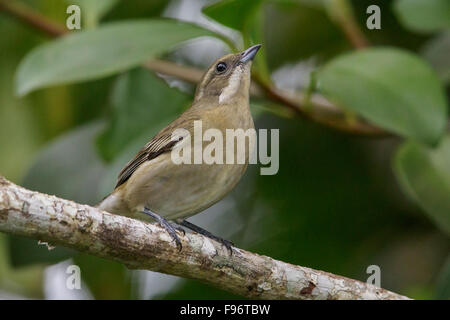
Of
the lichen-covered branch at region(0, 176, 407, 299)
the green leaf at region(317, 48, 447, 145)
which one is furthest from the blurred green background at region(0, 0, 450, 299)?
the lichen-covered branch at region(0, 176, 407, 299)

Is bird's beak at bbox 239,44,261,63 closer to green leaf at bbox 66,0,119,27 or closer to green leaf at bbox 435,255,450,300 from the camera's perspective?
green leaf at bbox 66,0,119,27

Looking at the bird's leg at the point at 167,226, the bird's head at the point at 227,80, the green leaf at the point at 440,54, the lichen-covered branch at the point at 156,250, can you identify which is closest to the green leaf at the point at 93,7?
the bird's head at the point at 227,80

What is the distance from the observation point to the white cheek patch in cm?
526

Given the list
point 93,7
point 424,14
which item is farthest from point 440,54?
point 93,7

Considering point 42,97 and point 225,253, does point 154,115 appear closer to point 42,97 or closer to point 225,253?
point 42,97

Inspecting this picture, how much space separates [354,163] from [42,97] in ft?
7.97

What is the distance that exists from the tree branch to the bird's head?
0.10 meters

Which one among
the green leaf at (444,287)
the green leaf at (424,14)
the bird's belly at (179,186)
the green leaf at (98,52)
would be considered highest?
the green leaf at (424,14)

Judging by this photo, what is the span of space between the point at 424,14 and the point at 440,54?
0.69m

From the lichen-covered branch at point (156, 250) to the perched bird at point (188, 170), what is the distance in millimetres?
553

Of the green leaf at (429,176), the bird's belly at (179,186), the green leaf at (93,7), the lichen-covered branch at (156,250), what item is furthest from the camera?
the green leaf at (93,7)

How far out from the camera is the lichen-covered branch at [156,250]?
3424 millimetres

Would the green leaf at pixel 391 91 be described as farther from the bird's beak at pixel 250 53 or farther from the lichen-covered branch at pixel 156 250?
the lichen-covered branch at pixel 156 250
